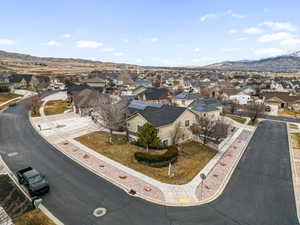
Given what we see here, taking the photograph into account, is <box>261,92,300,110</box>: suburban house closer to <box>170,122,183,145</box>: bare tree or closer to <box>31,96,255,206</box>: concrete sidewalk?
<box>31,96,255,206</box>: concrete sidewalk

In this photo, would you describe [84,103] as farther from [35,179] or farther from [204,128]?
[204,128]

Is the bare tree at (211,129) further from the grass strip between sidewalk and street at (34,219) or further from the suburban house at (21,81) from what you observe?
the suburban house at (21,81)

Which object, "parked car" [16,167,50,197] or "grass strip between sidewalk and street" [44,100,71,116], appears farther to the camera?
"grass strip between sidewalk and street" [44,100,71,116]

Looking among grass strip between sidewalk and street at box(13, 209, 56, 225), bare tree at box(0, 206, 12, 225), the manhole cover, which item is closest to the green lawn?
the manhole cover

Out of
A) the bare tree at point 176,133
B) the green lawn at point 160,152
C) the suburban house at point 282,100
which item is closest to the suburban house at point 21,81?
the green lawn at point 160,152

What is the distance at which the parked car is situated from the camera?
1602cm

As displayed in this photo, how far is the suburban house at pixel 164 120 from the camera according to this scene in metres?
28.9

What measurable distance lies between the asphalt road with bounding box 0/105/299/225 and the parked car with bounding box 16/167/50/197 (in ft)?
3.30

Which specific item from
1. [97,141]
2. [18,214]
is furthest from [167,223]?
[97,141]

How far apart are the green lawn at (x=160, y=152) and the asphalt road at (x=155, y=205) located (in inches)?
172

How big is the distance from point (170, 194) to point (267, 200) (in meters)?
9.86

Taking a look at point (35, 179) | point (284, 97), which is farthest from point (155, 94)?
point (35, 179)

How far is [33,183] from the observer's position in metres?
16.4

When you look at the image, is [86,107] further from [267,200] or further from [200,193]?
[267,200]
